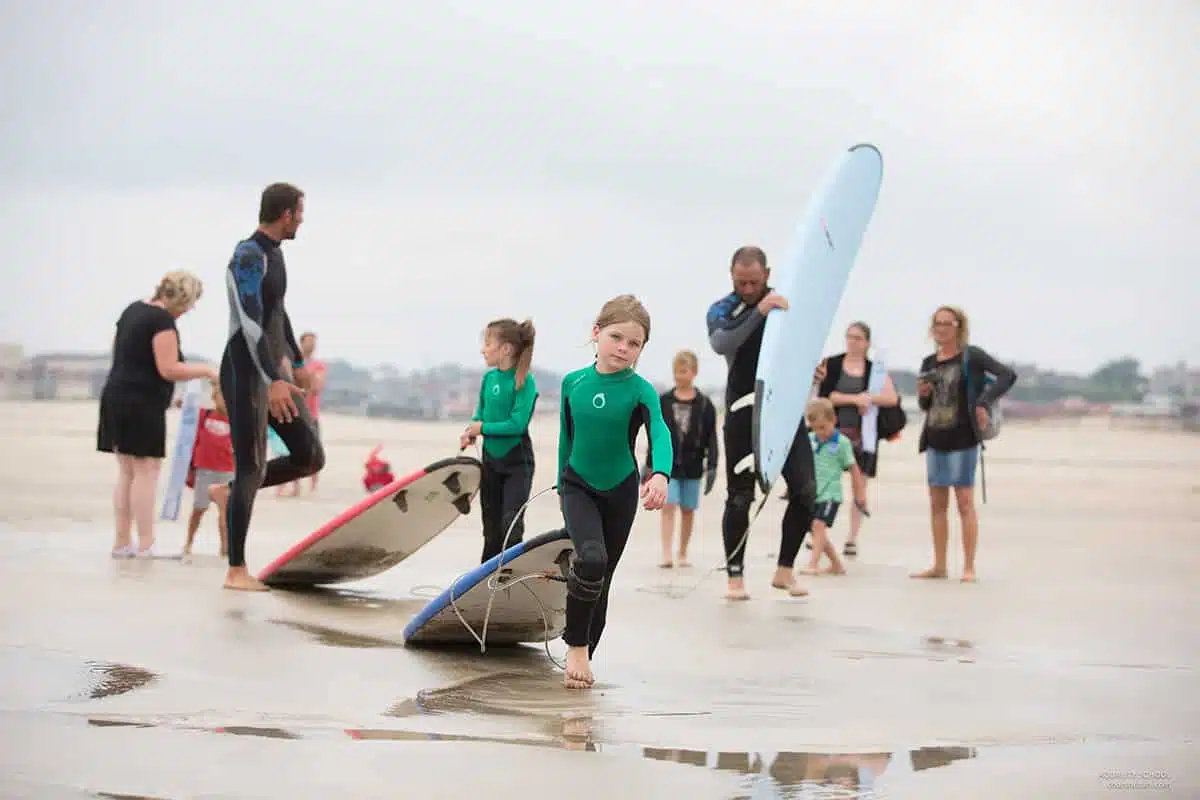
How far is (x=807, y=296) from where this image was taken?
30.7 feet

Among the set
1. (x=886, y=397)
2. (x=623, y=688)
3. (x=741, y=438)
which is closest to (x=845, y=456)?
(x=886, y=397)

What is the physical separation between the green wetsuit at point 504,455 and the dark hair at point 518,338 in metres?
0.05

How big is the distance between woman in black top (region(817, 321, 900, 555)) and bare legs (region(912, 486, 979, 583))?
1.45 m

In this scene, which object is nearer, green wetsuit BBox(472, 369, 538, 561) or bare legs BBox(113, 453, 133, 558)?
green wetsuit BBox(472, 369, 538, 561)

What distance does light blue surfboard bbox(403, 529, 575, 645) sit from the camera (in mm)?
6645

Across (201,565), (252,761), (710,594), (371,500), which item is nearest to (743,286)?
(710,594)

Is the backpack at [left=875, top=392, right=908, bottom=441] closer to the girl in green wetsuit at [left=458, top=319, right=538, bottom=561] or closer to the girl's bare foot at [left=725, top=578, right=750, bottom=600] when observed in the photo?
the girl's bare foot at [left=725, top=578, right=750, bottom=600]

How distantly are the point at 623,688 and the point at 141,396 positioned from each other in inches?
197

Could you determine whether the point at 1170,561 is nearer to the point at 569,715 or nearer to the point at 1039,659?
the point at 1039,659

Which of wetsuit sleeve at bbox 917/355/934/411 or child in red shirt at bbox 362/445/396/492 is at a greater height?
wetsuit sleeve at bbox 917/355/934/411

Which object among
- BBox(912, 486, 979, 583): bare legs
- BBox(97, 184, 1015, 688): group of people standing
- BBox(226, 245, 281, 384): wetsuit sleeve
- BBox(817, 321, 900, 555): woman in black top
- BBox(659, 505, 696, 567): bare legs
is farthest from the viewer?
BBox(817, 321, 900, 555): woman in black top

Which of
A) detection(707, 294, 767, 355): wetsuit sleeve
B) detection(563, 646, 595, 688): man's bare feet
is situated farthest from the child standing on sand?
detection(563, 646, 595, 688): man's bare feet

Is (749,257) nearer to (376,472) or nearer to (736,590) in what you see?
(736,590)

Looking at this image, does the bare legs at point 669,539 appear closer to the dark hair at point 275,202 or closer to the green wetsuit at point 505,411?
the green wetsuit at point 505,411
